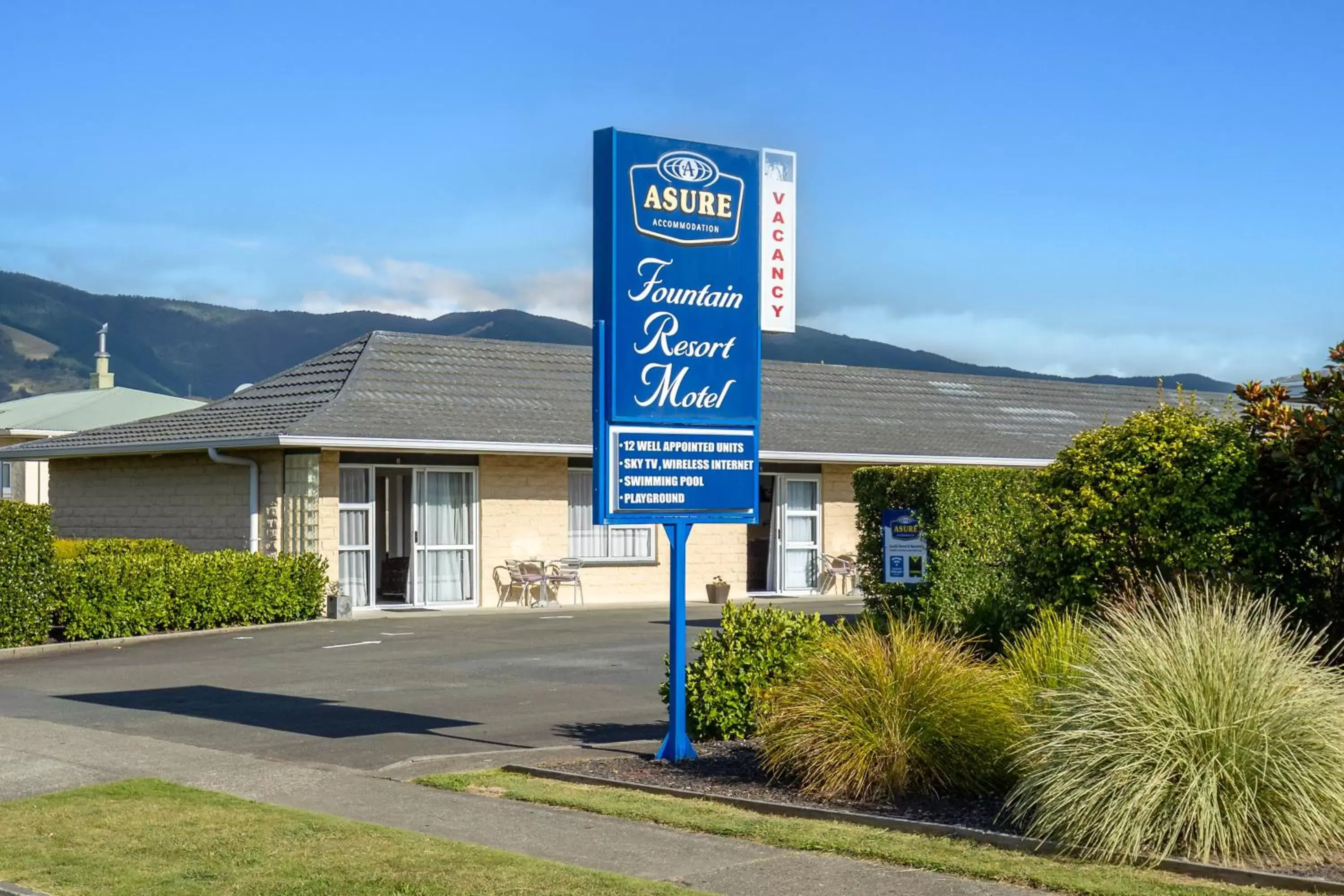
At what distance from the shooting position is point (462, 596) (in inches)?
1067

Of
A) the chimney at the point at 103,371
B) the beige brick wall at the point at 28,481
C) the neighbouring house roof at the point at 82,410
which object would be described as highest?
the chimney at the point at 103,371

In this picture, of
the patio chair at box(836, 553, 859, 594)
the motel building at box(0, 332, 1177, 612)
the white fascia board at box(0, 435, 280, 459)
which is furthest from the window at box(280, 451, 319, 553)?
the patio chair at box(836, 553, 859, 594)

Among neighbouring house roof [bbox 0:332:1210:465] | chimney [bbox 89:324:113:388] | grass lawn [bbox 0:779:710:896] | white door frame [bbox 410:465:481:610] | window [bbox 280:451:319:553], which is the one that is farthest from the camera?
chimney [bbox 89:324:113:388]

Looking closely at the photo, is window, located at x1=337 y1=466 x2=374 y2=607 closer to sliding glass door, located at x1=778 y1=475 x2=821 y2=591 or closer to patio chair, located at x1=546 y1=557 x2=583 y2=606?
patio chair, located at x1=546 y1=557 x2=583 y2=606

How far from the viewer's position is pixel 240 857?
838 cm

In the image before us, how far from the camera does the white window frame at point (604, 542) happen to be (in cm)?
2811

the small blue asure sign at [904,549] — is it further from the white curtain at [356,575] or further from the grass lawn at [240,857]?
the white curtain at [356,575]

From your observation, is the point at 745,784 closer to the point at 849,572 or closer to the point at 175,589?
the point at 175,589

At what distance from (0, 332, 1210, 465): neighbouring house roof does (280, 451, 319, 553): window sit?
25.8 inches

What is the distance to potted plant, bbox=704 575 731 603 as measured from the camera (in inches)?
1126

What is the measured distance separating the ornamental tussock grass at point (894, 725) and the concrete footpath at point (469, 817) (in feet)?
4.12

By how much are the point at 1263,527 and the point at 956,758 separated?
11.8 feet

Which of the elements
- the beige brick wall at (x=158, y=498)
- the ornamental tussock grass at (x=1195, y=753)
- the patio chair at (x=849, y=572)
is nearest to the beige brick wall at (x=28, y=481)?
the beige brick wall at (x=158, y=498)

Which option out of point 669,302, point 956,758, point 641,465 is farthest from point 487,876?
point 669,302
